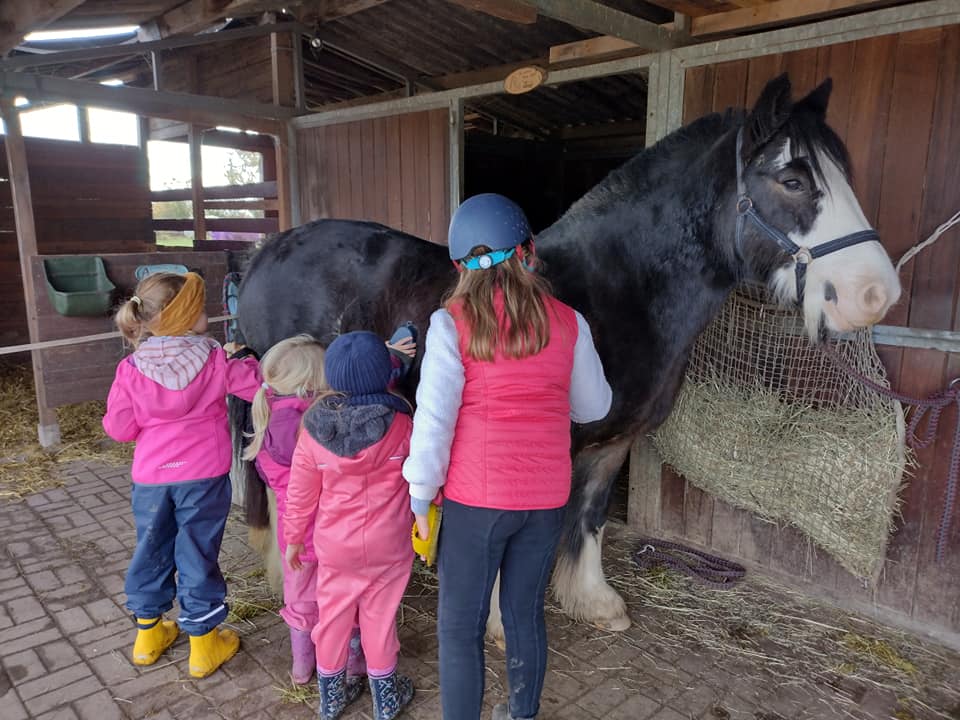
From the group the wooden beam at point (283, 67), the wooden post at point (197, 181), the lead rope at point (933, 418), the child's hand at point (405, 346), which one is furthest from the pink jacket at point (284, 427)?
the wooden post at point (197, 181)

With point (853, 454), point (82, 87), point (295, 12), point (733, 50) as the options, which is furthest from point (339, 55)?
point (853, 454)

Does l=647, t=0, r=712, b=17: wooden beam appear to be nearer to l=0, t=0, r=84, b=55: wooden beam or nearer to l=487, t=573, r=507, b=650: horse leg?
l=487, t=573, r=507, b=650: horse leg

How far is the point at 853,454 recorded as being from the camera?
8.16 ft

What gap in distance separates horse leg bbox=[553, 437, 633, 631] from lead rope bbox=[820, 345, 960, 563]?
921mm

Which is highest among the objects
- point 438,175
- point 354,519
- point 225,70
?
point 225,70

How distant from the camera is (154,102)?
14.8ft

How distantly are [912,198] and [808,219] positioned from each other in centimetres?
76

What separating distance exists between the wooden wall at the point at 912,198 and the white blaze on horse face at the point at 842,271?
2.13ft

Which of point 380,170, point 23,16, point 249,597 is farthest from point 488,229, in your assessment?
point 23,16

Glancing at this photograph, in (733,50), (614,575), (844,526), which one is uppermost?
(733,50)

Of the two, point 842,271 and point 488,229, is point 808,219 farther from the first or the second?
point 488,229

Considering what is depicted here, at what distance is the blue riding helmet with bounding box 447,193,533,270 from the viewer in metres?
1.59

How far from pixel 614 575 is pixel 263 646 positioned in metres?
1.58

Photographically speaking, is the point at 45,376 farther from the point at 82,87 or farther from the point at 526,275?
the point at 526,275
